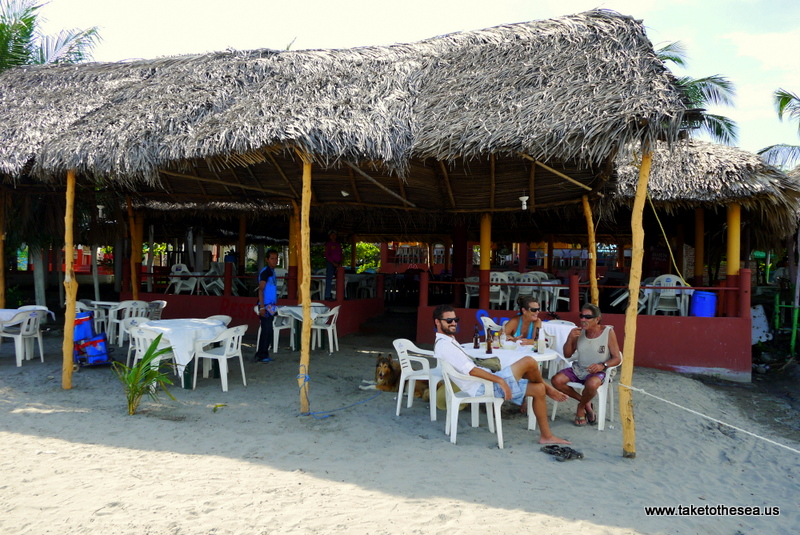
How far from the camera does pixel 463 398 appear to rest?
14.2 feet

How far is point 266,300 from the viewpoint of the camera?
7270 millimetres

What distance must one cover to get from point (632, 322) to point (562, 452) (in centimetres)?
118

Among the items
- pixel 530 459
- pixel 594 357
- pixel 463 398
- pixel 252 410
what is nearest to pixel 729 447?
pixel 594 357

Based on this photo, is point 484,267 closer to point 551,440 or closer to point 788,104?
point 551,440

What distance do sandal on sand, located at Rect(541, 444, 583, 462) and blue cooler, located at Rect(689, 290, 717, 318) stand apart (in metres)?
4.83

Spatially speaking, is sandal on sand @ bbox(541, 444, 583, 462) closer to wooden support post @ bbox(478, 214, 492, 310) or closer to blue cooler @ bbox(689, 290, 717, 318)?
wooden support post @ bbox(478, 214, 492, 310)

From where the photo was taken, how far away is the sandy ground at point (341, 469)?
10.1 ft

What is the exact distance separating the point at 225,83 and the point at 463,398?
468 centimetres

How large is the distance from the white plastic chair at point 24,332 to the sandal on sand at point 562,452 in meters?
6.48

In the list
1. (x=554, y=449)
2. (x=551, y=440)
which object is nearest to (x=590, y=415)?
(x=551, y=440)

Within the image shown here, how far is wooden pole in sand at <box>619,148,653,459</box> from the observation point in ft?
13.8

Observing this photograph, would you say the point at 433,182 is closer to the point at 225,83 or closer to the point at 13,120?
the point at 225,83

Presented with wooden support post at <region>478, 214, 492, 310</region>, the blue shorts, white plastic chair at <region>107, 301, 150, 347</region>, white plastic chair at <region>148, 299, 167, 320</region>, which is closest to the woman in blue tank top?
the blue shorts

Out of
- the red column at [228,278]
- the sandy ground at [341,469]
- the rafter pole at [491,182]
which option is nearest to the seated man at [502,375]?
the sandy ground at [341,469]
